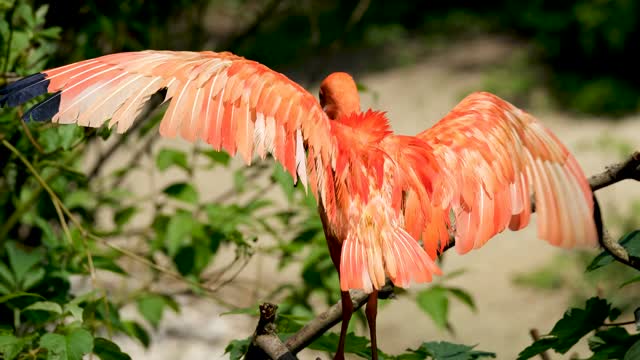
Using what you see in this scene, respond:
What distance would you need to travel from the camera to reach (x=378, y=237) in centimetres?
217

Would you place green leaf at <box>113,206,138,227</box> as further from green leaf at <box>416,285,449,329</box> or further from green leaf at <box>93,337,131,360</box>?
green leaf at <box>93,337,131,360</box>

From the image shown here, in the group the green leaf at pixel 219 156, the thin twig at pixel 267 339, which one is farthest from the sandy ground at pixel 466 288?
the thin twig at pixel 267 339

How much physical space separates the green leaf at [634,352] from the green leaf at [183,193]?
185cm

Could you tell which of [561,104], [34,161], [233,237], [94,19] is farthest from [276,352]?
[561,104]

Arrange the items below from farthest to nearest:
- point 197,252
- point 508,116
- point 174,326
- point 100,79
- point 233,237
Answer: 1. point 174,326
2. point 197,252
3. point 233,237
4. point 508,116
5. point 100,79

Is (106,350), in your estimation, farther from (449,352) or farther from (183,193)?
(183,193)

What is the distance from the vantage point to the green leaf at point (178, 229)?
3.50 m

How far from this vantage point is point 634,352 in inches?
77.7

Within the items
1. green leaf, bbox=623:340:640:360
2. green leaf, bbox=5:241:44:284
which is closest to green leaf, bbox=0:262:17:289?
green leaf, bbox=5:241:44:284

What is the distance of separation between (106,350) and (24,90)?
57cm

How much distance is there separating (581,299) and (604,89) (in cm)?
303

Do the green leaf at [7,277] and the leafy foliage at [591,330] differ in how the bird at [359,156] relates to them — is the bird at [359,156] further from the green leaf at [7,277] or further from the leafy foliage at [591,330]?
the green leaf at [7,277]

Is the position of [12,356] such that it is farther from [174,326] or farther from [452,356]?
[174,326]

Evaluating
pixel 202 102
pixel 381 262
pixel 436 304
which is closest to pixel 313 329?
pixel 381 262
